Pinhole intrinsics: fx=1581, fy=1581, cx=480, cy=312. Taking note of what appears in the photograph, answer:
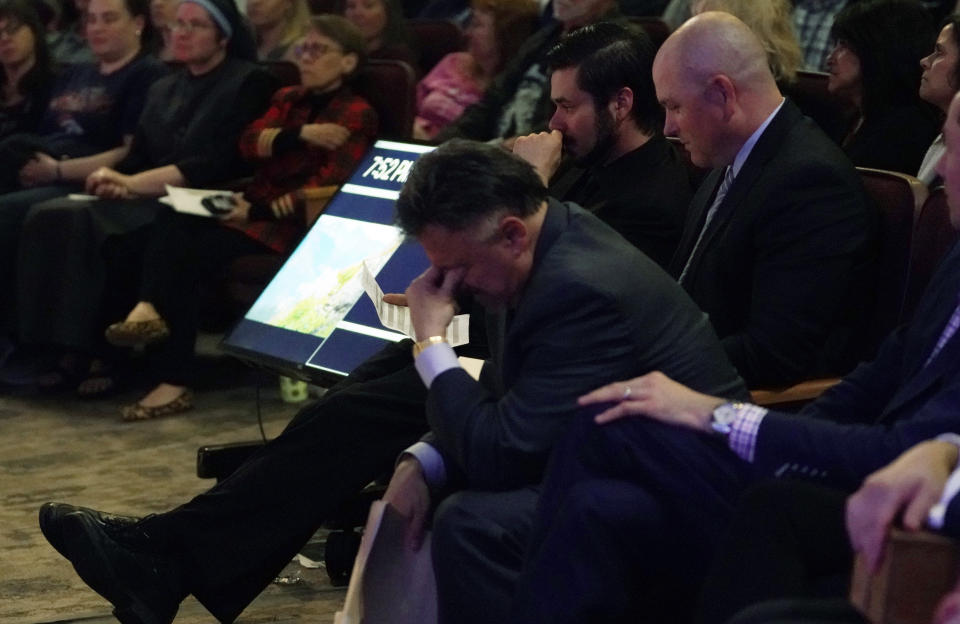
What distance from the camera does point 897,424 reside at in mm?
2057

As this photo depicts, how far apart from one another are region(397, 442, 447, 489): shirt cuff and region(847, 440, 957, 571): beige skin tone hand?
0.86m

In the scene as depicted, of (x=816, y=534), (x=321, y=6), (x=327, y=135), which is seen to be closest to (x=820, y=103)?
(x=327, y=135)

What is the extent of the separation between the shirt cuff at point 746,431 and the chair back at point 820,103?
5.81ft

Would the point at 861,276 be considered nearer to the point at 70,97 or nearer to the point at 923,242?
the point at 923,242

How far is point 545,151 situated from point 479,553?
3.53ft

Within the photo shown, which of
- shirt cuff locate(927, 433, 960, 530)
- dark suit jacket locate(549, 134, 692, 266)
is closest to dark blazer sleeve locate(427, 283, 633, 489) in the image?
shirt cuff locate(927, 433, 960, 530)

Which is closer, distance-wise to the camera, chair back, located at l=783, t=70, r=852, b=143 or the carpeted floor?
the carpeted floor

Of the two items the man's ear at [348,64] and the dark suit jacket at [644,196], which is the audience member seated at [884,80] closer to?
the dark suit jacket at [644,196]

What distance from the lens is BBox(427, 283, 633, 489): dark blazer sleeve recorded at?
2213 mm

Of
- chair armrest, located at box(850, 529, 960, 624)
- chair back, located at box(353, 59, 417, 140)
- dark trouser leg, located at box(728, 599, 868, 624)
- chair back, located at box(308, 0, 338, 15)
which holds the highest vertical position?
chair armrest, located at box(850, 529, 960, 624)

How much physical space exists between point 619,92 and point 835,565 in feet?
4.42

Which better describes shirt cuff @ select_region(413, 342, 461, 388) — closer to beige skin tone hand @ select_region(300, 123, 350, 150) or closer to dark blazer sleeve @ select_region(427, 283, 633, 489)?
dark blazer sleeve @ select_region(427, 283, 633, 489)

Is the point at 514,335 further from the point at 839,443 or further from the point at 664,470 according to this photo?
the point at 839,443

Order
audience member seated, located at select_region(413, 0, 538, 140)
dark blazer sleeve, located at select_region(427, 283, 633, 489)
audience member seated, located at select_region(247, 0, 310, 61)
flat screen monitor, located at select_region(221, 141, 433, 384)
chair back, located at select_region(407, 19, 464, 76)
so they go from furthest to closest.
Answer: audience member seated, located at select_region(247, 0, 310, 61) < chair back, located at select_region(407, 19, 464, 76) < audience member seated, located at select_region(413, 0, 538, 140) < flat screen monitor, located at select_region(221, 141, 433, 384) < dark blazer sleeve, located at select_region(427, 283, 633, 489)
